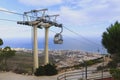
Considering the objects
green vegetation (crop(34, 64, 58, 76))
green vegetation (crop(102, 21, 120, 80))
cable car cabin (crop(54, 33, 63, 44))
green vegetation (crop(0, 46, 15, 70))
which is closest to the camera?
cable car cabin (crop(54, 33, 63, 44))

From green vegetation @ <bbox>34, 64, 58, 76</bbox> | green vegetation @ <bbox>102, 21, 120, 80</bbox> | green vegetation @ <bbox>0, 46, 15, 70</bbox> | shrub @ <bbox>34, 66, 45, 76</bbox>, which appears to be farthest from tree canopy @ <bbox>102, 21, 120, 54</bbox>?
green vegetation @ <bbox>0, 46, 15, 70</bbox>

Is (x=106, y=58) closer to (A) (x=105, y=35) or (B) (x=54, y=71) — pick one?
(A) (x=105, y=35)

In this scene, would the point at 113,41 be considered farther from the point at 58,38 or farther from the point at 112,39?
the point at 58,38

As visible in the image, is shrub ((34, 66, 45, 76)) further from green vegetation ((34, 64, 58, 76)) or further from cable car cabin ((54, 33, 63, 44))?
cable car cabin ((54, 33, 63, 44))

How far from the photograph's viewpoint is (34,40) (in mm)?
37250

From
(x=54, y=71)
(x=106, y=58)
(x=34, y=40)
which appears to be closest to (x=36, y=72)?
(x=54, y=71)

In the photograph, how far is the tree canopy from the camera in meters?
37.1

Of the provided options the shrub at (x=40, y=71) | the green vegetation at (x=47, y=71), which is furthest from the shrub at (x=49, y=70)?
the shrub at (x=40, y=71)

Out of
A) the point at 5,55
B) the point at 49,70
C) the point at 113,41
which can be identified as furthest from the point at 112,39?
the point at 5,55

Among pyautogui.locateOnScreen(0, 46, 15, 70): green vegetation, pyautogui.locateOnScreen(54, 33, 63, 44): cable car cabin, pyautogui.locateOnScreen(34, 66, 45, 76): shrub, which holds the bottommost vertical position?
pyautogui.locateOnScreen(34, 66, 45, 76): shrub

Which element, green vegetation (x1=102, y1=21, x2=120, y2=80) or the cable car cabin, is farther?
green vegetation (x1=102, y1=21, x2=120, y2=80)

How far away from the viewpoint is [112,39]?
37438mm

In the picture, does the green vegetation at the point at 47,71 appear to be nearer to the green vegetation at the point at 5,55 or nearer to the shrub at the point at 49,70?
the shrub at the point at 49,70

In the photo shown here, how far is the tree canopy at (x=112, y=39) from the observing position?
1459 inches
